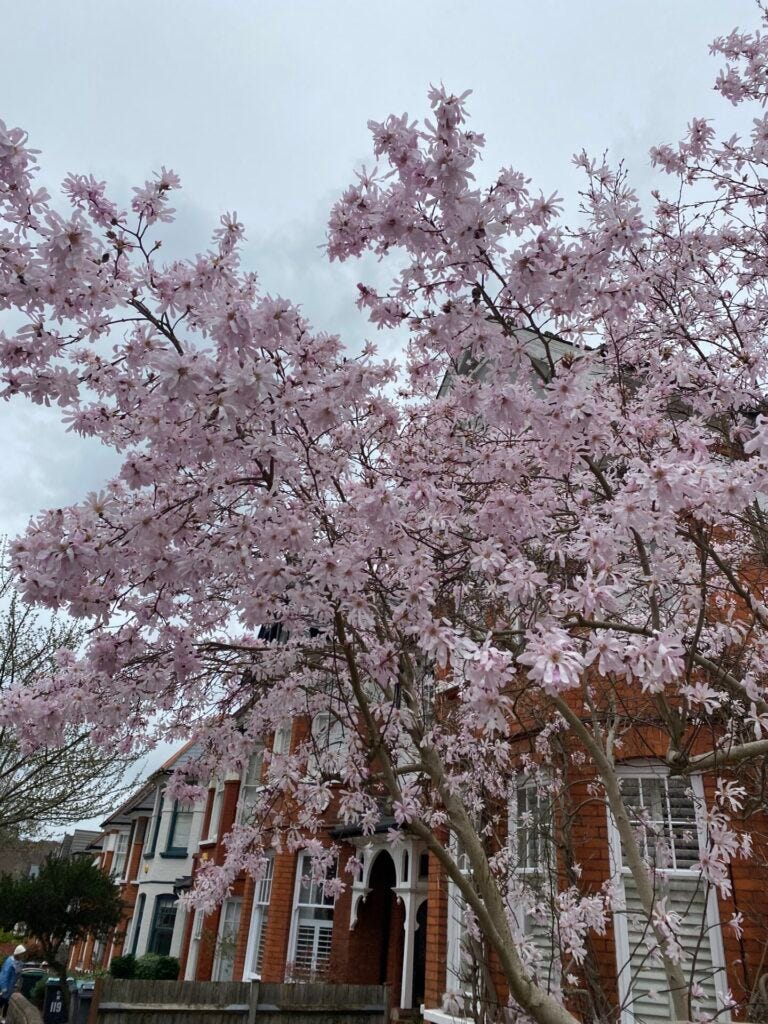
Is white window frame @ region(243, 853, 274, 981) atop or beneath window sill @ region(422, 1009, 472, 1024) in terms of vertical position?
atop

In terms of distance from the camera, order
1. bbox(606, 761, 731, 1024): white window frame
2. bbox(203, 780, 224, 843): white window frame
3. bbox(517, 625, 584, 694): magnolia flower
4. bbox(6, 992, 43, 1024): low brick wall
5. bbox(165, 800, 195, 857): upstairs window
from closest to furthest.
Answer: bbox(517, 625, 584, 694): magnolia flower < bbox(606, 761, 731, 1024): white window frame < bbox(6, 992, 43, 1024): low brick wall < bbox(203, 780, 224, 843): white window frame < bbox(165, 800, 195, 857): upstairs window

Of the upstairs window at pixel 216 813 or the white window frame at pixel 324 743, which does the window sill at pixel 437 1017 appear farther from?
the upstairs window at pixel 216 813

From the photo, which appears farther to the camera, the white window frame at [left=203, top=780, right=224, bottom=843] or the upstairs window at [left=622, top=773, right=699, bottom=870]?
the white window frame at [left=203, top=780, right=224, bottom=843]

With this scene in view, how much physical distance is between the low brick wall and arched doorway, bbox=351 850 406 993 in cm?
570

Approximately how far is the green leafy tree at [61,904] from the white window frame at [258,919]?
3.80 m

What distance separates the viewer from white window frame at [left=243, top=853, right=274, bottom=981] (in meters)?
17.1

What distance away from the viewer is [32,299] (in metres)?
3.88

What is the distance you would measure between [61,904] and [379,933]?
8317 millimetres

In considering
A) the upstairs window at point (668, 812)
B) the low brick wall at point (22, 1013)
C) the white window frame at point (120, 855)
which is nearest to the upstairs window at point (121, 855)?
the white window frame at point (120, 855)

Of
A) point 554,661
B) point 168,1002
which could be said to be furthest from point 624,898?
point 168,1002

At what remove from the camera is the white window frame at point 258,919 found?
17094mm

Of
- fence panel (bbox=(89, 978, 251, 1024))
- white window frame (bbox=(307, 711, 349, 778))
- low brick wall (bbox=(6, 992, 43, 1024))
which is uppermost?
white window frame (bbox=(307, 711, 349, 778))

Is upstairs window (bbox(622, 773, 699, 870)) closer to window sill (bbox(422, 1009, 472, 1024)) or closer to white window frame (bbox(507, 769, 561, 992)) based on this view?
white window frame (bbox(507, 769, 561, 992))

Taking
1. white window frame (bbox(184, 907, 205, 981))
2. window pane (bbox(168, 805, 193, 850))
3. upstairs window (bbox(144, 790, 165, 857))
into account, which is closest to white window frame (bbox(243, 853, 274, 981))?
white window frame (bbox(184, 907, 205, 981))
